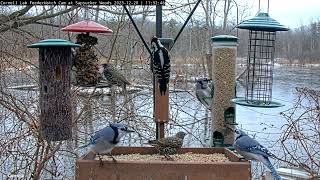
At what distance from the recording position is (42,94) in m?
3.72

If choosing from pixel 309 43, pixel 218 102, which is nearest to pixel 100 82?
pixel 218 102

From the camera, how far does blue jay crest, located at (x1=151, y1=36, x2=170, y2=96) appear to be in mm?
2955

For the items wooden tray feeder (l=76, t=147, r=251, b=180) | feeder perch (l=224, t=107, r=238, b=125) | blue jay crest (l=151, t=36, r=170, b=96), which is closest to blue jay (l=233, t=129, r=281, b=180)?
wooden tray feeder (l=76, t=147, r=251, b=180)

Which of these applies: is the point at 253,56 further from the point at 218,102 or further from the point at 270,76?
the point at 218,102

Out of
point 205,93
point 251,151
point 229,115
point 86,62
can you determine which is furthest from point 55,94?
point 251,151

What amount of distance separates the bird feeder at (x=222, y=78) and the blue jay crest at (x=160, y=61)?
2.69 ft

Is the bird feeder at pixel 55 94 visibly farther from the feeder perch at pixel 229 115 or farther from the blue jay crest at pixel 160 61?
the feeder perch at pixel 229 115

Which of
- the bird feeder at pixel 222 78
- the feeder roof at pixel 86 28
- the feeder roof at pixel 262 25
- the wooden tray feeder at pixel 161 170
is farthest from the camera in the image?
the bird feeder at pixel 222 78

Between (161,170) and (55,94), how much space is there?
58.0 inches

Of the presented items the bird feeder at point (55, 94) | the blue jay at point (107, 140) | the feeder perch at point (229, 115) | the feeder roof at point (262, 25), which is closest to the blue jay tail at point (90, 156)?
the blue jay at point (107, 140)

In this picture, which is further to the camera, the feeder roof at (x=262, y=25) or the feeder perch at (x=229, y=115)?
the feeder perch at (x=229, y=115)

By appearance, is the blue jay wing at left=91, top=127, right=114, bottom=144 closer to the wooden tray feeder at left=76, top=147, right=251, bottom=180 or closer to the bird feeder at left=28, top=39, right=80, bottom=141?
the wooden tray feeder at left=76, top=147, right=251, bottom=180

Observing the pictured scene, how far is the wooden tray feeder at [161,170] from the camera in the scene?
8.16 ft

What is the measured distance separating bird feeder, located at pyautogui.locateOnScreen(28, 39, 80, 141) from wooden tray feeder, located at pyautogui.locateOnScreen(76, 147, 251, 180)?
3.92ft
